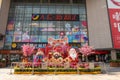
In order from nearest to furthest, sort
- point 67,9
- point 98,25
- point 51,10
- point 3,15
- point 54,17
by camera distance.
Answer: point 98,25 → point 3,15 → point 54,17 → point 51,10 → point 67,9

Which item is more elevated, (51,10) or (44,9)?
(44,9)

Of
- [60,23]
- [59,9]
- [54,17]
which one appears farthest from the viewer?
[59,9]

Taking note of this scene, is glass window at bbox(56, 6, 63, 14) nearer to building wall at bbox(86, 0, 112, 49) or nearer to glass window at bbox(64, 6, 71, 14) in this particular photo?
glass window at bbox(64, 6, 71, 14)

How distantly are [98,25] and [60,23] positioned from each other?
8783mm

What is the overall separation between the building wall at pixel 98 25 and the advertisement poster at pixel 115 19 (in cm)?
89

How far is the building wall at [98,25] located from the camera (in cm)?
3583

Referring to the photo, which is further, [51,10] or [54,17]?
[51,10]

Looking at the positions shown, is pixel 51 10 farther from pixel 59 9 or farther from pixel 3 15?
pixel 3 15

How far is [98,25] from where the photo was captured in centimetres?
3691

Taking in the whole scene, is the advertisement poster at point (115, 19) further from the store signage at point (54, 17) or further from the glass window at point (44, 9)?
the glass window at point (44, 9)

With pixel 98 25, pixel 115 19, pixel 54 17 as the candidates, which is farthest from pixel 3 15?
pixel 115 19

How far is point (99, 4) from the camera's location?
126ft

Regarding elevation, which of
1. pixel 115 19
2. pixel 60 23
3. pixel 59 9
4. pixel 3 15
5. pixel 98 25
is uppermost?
pixel 59 9

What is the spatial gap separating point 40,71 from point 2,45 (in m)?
19.7
